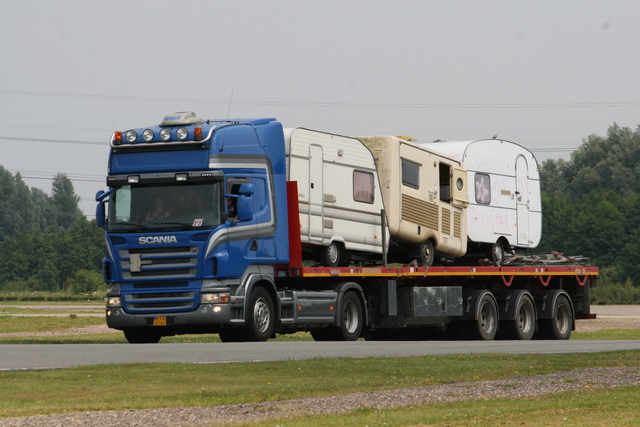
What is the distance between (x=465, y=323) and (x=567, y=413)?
14936mm

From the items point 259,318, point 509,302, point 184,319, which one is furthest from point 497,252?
point 184,319

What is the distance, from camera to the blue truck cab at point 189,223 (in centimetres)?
1817

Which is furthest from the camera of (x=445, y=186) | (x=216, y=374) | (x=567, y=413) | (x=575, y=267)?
(x=575, y=267)

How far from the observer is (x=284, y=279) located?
20172 millimetres

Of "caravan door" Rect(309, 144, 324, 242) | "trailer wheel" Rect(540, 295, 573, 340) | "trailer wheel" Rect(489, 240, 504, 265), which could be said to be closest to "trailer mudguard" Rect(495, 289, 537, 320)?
"trailer wheel" Rect(489, 240, 504, 265)

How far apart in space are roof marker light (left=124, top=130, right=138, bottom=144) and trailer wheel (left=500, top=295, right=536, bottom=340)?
10445 millimetres

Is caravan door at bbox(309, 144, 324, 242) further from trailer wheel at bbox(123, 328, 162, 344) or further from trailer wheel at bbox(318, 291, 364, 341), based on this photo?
trailer wheel at bbox(123, 328, 162, 344)

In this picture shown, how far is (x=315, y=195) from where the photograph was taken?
20.1 metres

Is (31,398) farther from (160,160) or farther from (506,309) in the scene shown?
(506,309)

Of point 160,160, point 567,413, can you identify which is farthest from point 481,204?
point 567,413

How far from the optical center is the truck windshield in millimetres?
18125

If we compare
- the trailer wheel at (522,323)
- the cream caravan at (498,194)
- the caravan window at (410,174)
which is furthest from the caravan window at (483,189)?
the caravan window at (410,174)

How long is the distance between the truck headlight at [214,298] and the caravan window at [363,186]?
3.90 m

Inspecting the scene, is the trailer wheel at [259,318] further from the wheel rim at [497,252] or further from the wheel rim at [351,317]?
the wheel rim at [497,252]
